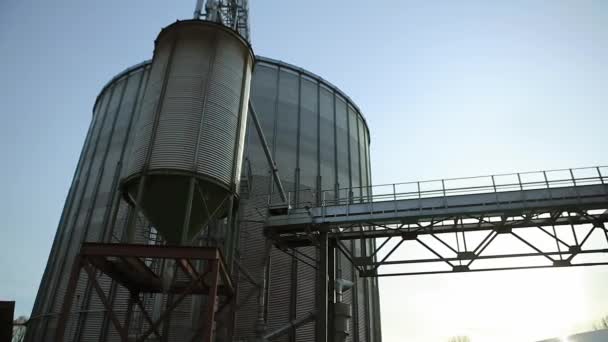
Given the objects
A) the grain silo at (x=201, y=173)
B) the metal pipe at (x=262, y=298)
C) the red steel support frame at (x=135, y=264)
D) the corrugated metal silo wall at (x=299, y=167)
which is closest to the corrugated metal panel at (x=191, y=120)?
the grain silo at (x=201, y=173)

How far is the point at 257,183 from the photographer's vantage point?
85.3 ft

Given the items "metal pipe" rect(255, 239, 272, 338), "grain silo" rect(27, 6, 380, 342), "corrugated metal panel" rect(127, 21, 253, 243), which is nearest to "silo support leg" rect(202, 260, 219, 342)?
"grain silo" rect(27, 6, 380, 342)

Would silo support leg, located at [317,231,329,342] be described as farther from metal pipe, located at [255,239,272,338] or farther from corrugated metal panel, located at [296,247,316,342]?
corrugated metal panel, located at [296,247,316,342]

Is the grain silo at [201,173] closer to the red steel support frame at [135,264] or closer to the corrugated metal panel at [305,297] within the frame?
the corrugated metal panel at [305,297]

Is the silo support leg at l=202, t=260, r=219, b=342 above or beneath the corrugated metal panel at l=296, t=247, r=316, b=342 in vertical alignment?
beneath

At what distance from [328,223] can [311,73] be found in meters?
15.0

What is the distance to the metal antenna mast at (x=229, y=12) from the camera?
24.5m

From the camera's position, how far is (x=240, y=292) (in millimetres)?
22828

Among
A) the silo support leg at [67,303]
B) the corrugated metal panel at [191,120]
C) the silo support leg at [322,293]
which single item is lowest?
the silo support leg at [67,303]

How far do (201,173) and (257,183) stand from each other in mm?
10734

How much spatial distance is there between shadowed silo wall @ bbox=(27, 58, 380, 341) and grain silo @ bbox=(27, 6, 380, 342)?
7 centimetres

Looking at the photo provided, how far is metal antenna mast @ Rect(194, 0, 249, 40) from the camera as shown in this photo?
80.5 feet

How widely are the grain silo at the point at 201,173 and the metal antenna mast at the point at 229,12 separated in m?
2.67

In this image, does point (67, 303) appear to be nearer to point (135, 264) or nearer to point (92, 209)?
point (135, 264)
